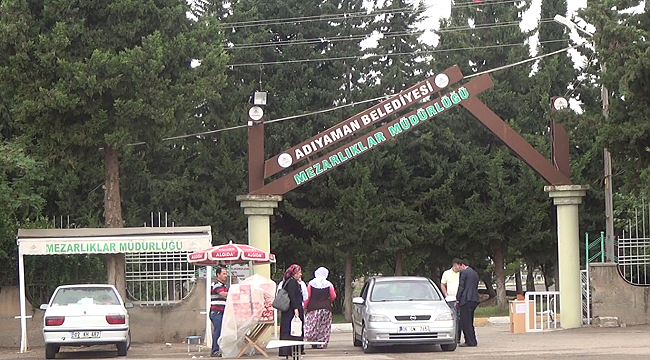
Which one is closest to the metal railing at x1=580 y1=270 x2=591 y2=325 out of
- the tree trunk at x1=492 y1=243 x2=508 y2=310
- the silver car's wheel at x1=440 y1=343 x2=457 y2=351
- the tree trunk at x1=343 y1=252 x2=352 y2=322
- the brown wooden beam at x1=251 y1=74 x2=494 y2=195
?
the brown wooden beam at x1=251 y1=74 x2=494 y2=195

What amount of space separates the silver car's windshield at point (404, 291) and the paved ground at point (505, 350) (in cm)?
101

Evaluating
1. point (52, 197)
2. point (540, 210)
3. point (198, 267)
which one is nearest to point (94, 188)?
point (52, 197)

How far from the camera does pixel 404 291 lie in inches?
752

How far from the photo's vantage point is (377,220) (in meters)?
36.5

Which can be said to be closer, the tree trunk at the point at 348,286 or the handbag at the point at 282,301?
the handbag at the point at 282,301

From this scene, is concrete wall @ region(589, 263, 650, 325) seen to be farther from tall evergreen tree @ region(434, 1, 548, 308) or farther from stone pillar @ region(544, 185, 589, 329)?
tall evergreen tree @ region(434, 1, 548, 308)

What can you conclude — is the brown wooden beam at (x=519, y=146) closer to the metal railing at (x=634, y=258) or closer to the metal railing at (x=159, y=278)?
the metal railing at (x=634, y=258)

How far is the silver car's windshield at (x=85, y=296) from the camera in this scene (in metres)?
19.0

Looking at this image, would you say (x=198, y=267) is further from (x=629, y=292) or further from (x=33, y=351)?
(x=629, y=292)

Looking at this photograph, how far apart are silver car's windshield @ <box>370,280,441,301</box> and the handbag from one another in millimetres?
2324

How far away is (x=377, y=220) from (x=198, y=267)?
14.2m

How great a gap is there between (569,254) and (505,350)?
5825mm

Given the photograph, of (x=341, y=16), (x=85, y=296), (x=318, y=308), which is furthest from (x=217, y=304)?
(x=341, y=16)

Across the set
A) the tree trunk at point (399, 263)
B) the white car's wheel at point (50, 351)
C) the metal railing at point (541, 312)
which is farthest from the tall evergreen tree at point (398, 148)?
the white car's wheel at point (50, 351)
